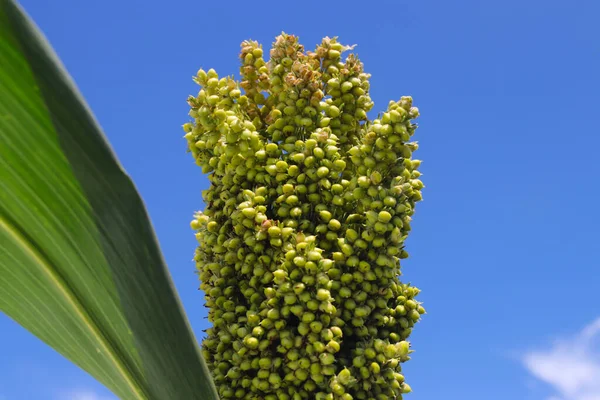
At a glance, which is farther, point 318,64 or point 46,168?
point 318,64

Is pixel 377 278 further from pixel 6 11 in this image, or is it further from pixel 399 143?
pixel 6 11

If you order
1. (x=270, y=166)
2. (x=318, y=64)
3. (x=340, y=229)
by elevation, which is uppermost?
(x=318, y=64)

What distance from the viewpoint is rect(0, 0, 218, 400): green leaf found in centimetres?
149

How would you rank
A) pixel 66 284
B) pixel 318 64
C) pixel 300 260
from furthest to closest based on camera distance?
1. pixel 318 64
2. pixel 300 260
3. pixel 66 284

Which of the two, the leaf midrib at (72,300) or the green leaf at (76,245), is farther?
the leaf midrib at (72,300)

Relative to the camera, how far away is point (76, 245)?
1.67 m

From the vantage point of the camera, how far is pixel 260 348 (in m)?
3.52

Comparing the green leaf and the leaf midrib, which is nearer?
the green leaf

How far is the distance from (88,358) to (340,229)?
2.01 meters

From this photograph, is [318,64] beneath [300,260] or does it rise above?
above

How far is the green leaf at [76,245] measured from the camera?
1.49 meters

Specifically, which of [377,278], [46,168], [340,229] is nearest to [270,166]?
[340,229]

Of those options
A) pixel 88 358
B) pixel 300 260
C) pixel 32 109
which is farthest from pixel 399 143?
pixel 32 109

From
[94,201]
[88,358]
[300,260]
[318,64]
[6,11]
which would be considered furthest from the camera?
[318,64]
